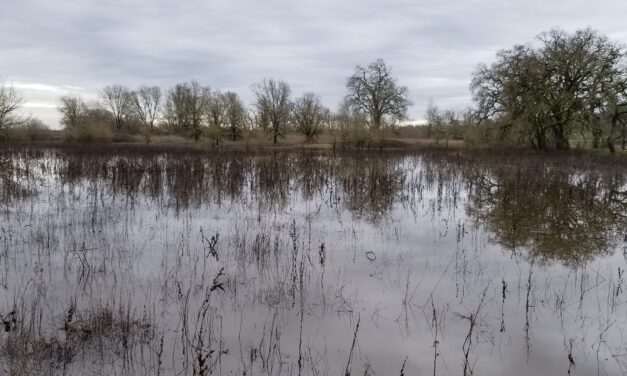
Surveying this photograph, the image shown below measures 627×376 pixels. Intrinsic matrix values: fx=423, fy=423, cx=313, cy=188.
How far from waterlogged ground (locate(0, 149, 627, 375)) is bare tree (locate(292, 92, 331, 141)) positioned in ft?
135

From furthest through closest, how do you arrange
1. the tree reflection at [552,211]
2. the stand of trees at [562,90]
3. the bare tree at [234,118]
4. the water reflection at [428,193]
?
the bare tree at [234,118]
the stand of trees at [562,90]
the water reflection at [428,193]
the tree reflection at [552,211]

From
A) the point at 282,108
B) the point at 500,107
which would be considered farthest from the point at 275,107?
the point at 500,107

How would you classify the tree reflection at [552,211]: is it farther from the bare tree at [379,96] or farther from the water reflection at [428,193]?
the bare tree at [379,96]

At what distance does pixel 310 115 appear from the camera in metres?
52.0

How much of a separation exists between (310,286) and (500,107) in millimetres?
31183

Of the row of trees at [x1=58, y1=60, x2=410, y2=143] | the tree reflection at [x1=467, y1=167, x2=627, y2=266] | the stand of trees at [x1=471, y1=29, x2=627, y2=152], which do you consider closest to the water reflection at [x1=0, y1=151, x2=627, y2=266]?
the tree reflection at [x1=467, y1=167, x2=627, y2=266]

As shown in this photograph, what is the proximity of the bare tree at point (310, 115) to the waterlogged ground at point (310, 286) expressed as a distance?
41.1m

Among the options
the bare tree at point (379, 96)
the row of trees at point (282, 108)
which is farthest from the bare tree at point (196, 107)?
the bare tree at point (379, 96)

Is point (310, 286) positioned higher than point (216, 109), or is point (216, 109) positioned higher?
point (216, 109)

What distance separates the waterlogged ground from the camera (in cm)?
366

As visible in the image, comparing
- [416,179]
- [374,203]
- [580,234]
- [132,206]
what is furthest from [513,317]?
[416,179]

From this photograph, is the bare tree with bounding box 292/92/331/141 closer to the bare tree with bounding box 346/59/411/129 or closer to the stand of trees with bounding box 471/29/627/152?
the bare tree with bounding box 346/59/411/129

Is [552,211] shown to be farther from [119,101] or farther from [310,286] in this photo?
[119,101]

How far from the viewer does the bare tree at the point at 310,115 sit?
5156 centimetres
